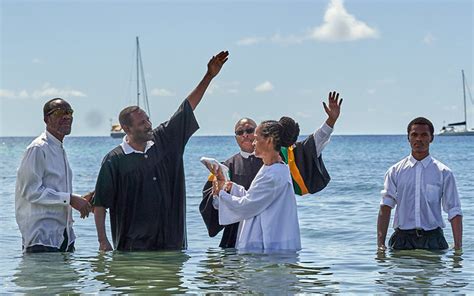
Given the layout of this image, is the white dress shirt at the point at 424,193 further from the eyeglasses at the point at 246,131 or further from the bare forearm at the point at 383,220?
the eyeglasses at the point at 246,131

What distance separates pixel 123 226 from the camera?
8742 mm

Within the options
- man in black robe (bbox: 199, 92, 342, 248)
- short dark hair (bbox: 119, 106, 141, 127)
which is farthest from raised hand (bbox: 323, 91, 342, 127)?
short dark hair (bbox: 119, 106, 141, 127)

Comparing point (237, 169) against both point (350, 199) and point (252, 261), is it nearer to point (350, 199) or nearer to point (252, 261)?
point (252, 261)

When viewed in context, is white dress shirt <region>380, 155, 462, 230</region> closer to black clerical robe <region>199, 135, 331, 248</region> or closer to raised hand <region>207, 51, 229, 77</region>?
black clerical robe <region>199, 135, 331, 248</region>

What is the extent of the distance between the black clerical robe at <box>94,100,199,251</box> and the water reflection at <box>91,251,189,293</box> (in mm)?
116

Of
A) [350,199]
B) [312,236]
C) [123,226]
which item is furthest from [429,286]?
[350,199]

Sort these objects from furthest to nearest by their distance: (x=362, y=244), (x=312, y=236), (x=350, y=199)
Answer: (x=350, y=199), (x=312, y=236), (x=362, y=244)

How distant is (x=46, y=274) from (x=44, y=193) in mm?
736

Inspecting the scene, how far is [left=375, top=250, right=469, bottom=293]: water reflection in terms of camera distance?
7.84 meters

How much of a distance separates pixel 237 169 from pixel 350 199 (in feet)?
51.6

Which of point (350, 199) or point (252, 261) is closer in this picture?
point (252, 261)

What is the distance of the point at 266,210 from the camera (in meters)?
8.21

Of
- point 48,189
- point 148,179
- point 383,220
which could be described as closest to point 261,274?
point 148,179

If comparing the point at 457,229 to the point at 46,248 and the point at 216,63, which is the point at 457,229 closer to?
the point at 216,63
